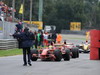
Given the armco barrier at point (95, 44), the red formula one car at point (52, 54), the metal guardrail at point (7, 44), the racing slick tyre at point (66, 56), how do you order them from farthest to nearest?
the metal guardrail at point (7, 44), the armco barrier at point (95, 44), the racing slick tyre at point (66, 56), the red formula one car at point (52, 54)

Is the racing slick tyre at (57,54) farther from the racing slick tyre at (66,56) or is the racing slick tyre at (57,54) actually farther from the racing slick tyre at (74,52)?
the racing slick tyre at (74,52)

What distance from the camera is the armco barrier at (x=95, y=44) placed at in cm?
2067

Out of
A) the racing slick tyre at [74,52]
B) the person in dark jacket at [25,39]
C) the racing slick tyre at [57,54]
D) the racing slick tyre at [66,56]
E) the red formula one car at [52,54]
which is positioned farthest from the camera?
the racing slick tyre at [74,52]

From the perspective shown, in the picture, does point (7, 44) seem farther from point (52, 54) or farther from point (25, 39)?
point (25, 39)

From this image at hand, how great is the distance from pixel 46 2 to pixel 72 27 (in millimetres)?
17798

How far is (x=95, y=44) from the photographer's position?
68.9ft

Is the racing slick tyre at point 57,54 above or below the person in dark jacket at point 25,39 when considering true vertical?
below

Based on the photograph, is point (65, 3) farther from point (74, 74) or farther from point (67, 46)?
point (74, 74)

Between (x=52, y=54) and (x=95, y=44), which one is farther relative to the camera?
(x=95, y=44)

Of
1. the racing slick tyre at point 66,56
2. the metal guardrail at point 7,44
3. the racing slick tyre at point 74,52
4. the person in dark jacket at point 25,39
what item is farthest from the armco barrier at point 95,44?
the metal guardrail at point 7,44

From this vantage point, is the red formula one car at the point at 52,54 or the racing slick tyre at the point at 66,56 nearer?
the red formula one car at the point at 52,54

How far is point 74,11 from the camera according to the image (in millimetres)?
101188

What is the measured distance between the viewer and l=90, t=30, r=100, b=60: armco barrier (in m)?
20.7

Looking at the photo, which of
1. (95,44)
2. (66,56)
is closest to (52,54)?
(66,56)
